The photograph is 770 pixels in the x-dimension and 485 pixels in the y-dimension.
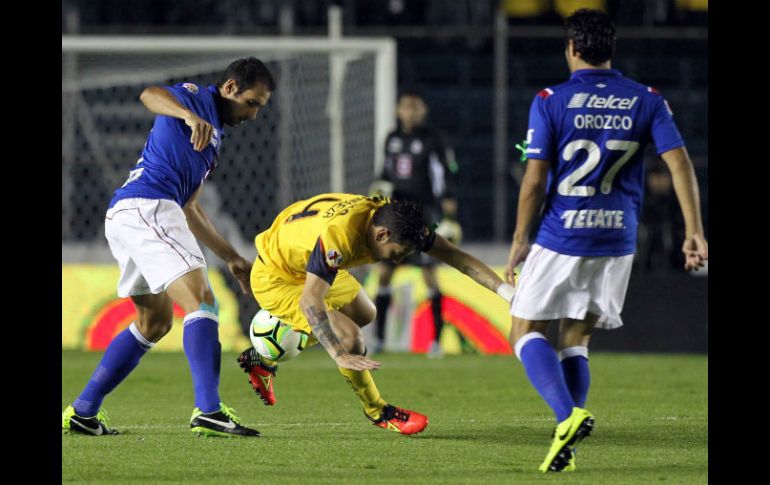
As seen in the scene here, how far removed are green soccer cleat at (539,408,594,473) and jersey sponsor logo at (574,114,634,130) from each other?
110 centimetres

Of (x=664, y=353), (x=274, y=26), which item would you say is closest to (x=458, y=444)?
(x=664, y=353)

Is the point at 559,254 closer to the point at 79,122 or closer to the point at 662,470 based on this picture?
the point at 662,470

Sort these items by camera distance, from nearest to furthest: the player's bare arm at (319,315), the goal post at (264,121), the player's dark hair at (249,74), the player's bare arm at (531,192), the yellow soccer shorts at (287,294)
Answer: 1. the player's bare arm at (531,192)
2. the player's bare arm at (319,315)
3. the player's dark hair at (249,74)
4. the yellow soccer shorts at (287,294)
5. the goal post at (264,121)

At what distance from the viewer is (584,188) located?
17.2 ft

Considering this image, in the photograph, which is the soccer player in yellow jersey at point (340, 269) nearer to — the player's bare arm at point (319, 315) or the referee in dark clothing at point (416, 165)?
the player's bare arm at point (319, 315)

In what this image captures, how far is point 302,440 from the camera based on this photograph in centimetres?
584

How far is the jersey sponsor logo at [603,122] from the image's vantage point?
16.9 feet

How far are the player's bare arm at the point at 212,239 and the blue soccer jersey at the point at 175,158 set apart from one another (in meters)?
0.14

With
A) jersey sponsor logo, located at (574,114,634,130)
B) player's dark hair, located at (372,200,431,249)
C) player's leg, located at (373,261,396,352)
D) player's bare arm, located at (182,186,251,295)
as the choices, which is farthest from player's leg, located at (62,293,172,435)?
player's leg, located at (373,261,396,352)

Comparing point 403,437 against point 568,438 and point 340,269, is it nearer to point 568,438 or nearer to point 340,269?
point 340,269

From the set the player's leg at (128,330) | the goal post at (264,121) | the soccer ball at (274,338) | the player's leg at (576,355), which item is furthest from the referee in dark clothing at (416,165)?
the player's leg at (576,355)

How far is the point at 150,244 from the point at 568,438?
6.65ft
